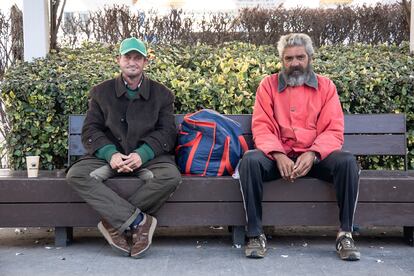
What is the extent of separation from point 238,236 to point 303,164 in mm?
791

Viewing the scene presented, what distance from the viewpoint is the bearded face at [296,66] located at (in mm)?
4633

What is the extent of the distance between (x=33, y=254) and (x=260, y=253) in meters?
1.68

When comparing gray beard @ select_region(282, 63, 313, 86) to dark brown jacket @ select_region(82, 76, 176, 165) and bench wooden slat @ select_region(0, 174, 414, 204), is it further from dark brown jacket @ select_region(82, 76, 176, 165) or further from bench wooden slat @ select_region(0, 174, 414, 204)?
dark brown jacket @ select_region(82, 76, 176, 165)

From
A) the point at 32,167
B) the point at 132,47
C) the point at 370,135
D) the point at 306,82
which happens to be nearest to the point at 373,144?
the point at 370,135

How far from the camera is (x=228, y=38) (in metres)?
8.90

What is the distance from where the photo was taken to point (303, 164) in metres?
4.36

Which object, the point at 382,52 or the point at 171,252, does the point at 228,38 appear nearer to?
the point at 382,52

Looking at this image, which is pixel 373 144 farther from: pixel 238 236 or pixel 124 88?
pixel 124 88

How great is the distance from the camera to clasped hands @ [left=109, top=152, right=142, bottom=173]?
443 cm

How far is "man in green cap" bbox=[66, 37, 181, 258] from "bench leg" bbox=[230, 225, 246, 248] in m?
0.63

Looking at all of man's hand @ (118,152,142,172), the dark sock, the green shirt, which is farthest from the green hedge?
the dark sock

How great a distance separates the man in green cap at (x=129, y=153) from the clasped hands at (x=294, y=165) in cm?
74

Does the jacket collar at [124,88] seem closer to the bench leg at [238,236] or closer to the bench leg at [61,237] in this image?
the bench leg at [61,237]

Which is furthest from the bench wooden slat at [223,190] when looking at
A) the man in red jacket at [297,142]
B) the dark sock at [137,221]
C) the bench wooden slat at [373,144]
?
the bench wooden slat at [373,144]
